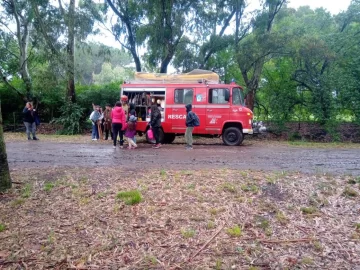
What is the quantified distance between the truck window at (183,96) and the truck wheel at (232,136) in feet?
6.70

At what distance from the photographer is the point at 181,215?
5.21m

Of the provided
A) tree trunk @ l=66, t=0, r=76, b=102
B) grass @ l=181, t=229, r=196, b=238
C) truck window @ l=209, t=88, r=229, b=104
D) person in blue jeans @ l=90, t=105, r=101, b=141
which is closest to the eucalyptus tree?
tree trunk @ l=66, t=0, r=76, b=102

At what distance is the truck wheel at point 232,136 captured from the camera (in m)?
14.1

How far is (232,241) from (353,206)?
96.8 inches

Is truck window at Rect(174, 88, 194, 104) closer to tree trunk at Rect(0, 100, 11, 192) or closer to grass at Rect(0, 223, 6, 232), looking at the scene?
tree trunk at Rect(0, 100, 11, 192)

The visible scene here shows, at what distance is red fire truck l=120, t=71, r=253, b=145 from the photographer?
545 inches

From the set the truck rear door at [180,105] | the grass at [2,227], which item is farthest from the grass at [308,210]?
the truck rear door at [180,105]

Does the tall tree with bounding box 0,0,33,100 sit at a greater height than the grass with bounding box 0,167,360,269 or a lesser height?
greater

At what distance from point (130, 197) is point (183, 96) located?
8.92m

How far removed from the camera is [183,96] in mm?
14125

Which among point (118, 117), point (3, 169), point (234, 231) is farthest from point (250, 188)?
point (118, 117)

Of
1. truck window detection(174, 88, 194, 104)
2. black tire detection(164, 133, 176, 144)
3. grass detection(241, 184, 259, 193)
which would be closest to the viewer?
grass detection(241, 184, 259, 193)

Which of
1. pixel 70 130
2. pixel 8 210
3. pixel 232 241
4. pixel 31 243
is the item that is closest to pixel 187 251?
pixel 232 241

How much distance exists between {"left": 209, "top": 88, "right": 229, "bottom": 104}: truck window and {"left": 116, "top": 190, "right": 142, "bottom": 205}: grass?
8.64 m
